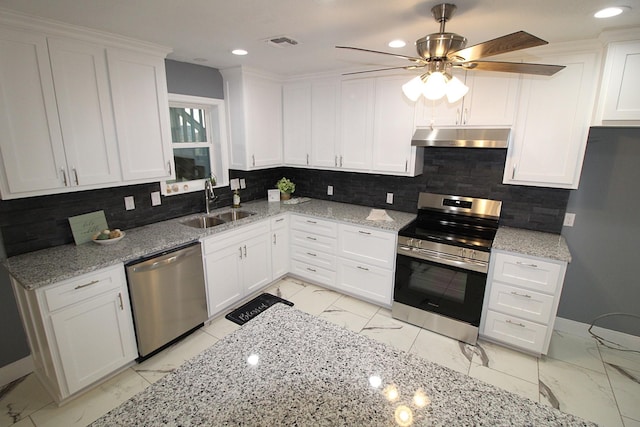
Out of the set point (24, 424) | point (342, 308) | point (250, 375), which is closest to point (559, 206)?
point (342, 308)

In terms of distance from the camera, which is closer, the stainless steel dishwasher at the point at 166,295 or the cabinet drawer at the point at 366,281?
the stainless steel dishwasher at the point at 166,295

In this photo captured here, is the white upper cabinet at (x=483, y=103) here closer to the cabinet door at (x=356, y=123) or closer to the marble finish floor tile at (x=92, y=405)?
the cabinet door at (x=356, y=123)

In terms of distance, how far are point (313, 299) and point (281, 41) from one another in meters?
2.54

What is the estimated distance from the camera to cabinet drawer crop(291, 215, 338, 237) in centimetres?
346

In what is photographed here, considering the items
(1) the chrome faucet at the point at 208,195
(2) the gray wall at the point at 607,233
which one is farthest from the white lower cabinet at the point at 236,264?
(2) the gray wall at the point at 607,233

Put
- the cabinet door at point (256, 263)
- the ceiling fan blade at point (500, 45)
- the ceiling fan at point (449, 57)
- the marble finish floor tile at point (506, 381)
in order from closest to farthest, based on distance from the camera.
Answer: the ceiling fan blade at point (500, 45) → the ceiling fan at point (449, 57) → the marble finish floor tile at point (506, 381) → the cabinet door at point (256, 263)

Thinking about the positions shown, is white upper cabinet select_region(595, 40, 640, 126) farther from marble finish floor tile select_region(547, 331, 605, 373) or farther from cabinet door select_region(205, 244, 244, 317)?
cabinet door select_region(205, 244, 244, 317)

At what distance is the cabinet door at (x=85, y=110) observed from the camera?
215 cm

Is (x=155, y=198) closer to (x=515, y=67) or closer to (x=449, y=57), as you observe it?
(x=449, y=57)

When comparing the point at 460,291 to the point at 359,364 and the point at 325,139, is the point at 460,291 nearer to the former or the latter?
the point at 359,364

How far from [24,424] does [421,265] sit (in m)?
3.08

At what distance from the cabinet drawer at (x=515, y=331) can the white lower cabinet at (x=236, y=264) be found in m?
2.30

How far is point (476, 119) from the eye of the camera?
2.74 m

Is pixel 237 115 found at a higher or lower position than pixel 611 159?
higher
